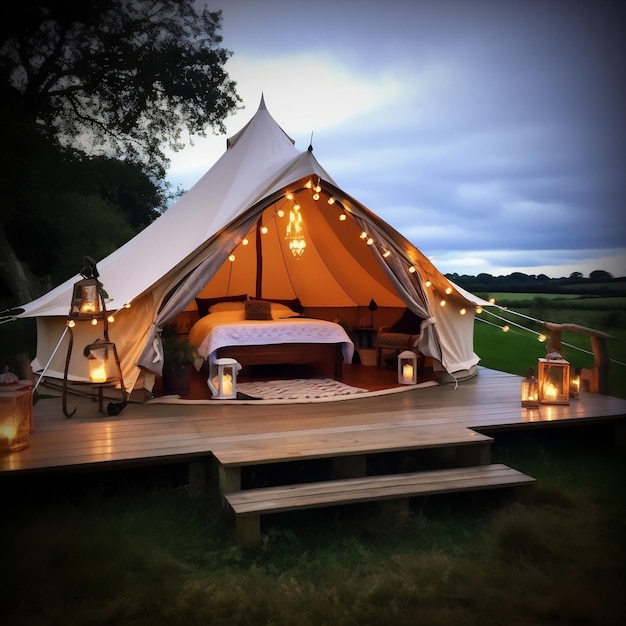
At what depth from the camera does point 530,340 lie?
9.57 metres

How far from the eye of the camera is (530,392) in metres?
4.47

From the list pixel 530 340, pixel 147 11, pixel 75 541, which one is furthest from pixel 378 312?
pixel 75 541

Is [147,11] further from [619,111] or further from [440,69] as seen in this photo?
[619,111]

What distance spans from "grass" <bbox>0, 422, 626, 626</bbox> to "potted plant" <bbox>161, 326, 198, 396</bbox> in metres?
1.75

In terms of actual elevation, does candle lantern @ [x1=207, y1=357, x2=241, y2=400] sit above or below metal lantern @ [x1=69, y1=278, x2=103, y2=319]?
A: below

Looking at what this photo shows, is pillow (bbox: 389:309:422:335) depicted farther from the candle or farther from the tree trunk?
the tree trunk

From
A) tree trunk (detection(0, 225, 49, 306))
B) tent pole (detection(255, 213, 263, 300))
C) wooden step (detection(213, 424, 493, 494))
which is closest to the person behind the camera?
wooden step (detection(213, 424, 493, 494))

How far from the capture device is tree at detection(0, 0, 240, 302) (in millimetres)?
8594

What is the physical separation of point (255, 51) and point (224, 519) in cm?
222

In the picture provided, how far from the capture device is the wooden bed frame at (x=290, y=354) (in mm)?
5820

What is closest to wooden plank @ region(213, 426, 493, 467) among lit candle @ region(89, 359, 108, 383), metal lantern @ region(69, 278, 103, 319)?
lit candle @ region(89, 359, 108, 383)

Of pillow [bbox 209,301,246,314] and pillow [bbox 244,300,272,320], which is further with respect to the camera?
pillow [bbox 209,301,246,314]

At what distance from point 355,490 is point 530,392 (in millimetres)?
2125

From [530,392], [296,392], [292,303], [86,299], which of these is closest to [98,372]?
[86,299]
